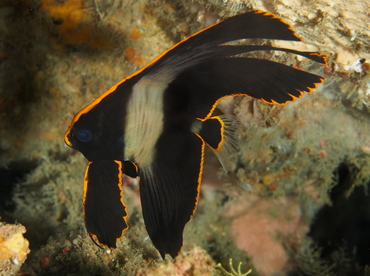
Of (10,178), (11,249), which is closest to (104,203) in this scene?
(11,249)

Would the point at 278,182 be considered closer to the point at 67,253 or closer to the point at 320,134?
the point at 320,134

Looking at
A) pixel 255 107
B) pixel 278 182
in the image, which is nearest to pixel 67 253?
pixel 255 107

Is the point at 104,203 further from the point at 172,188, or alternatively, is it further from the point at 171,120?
the point at 171,120

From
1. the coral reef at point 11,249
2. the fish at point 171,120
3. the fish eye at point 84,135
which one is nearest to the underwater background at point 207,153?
the coral reef at point 11,249

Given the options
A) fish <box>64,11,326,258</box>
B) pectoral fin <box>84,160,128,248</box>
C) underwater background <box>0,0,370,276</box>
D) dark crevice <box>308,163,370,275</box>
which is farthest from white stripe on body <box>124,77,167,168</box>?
dark crevice <box>308,163,370,275</box>

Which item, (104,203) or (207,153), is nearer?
(104,203)

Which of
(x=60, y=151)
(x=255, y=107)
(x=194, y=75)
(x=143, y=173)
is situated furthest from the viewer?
(x=60, y=151)

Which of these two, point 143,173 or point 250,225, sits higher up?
point 143,173
